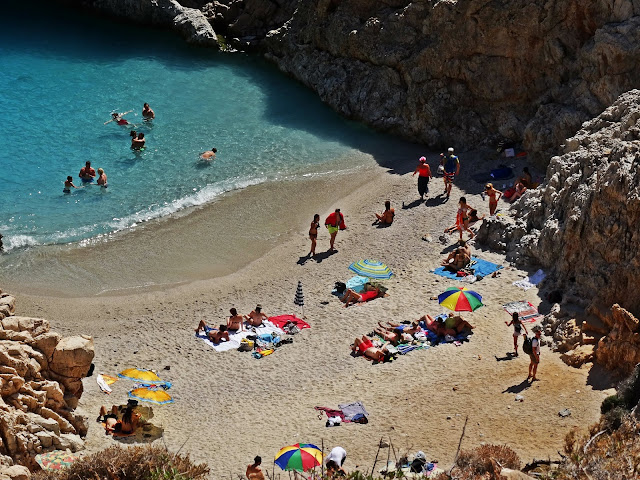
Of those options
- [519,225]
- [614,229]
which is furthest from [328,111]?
[614,229]

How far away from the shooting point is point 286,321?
83.8ft

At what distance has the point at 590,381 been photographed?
21.2 m

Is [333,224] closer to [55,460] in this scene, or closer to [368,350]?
[368,350]

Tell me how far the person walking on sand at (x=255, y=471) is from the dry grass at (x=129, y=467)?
4.96 ft

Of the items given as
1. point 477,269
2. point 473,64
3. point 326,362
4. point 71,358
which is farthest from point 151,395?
point 473,64

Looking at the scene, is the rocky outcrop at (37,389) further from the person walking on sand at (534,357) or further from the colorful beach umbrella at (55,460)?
the person walking on sand at (534,357)

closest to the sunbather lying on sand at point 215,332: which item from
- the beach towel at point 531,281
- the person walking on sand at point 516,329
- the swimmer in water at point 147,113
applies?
the person walking on sand at point 516,329

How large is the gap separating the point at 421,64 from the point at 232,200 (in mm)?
9040

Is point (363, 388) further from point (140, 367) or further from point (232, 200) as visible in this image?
point (232, 200)

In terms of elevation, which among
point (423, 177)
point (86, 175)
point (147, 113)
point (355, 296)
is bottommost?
point (355, 296)

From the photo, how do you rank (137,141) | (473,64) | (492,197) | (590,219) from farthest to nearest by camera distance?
1. (137,141)
2. (473,64)
3. (492,197)
4. (590,219)

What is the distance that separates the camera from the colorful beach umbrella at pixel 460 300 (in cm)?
2380

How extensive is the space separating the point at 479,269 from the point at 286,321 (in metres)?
5.53

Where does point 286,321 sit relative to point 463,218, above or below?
below
